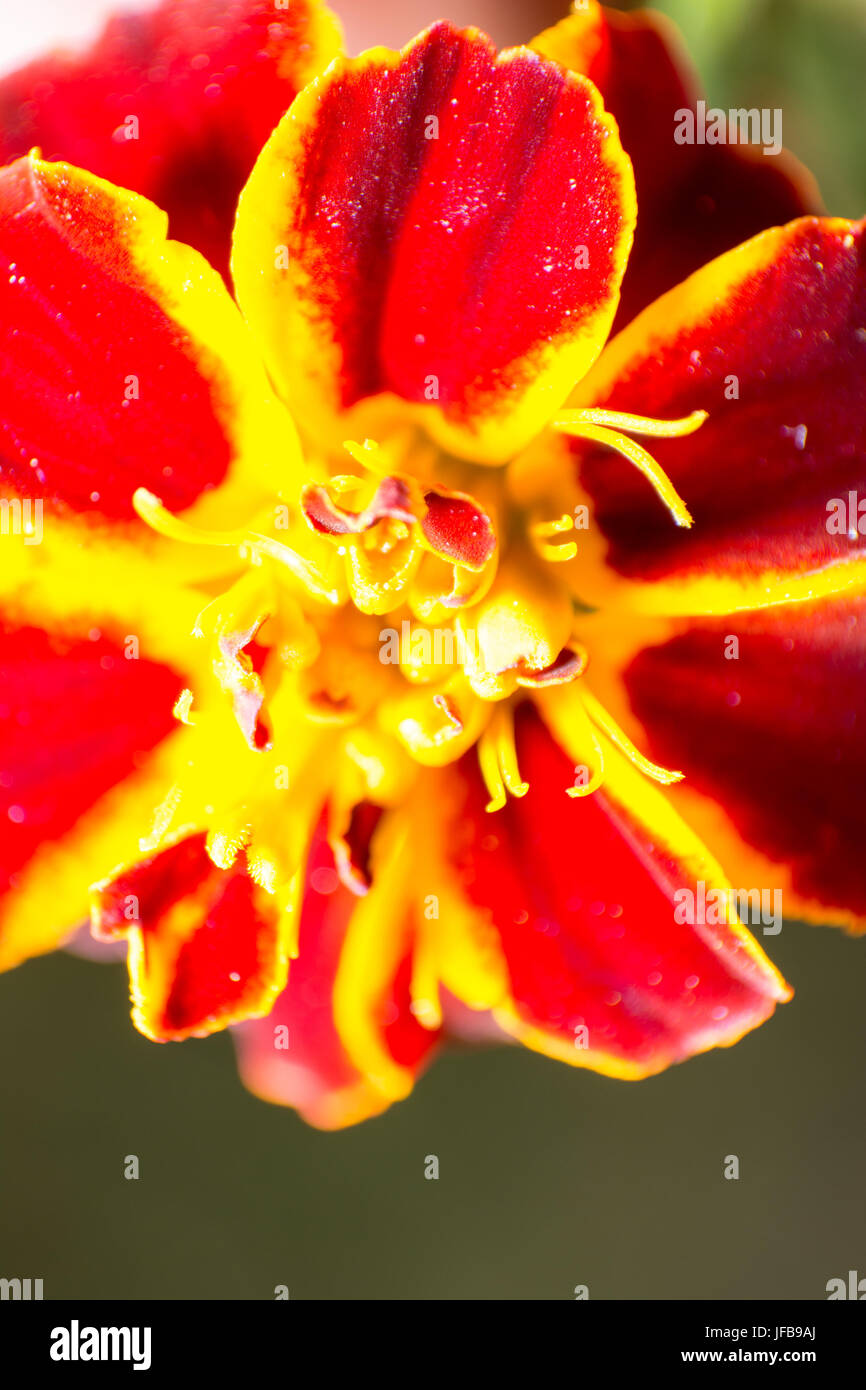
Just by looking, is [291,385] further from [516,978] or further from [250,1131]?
[250,1131]

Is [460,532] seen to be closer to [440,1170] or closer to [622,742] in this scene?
[622,742]

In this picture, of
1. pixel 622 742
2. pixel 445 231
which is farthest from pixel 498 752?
pixel 445 231

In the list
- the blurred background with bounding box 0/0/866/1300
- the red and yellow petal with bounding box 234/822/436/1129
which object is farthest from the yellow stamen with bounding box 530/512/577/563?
the blurred background with bounding box 0/0/866/1300

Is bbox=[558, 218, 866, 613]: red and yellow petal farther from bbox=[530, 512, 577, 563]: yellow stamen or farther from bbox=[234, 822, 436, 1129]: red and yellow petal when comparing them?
bbox=[234, 822, 436, 1129]: red and yellow petal

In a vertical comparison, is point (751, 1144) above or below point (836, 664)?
below

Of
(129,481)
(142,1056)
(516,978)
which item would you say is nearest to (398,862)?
(516,978)
